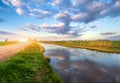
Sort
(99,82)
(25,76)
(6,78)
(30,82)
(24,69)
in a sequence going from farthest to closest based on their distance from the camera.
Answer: (99,82), (24,69), (25,76), (30,82), (6,78)

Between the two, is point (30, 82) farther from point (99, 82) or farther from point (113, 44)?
point (113, 44)

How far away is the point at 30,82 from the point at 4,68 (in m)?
1.98

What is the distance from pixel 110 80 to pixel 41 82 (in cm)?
878

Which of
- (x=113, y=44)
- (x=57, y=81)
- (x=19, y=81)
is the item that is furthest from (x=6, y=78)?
(x=113, y=44)

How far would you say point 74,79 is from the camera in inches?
589

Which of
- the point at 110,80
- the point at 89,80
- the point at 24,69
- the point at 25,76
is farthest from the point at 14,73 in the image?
the point at 110,80

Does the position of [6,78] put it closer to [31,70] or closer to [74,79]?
[31,70]

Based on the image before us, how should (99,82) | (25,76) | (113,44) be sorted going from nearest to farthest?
(25,76)
(99,82)
(113,44)

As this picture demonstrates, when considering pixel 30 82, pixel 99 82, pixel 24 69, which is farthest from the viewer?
pixel 99 82

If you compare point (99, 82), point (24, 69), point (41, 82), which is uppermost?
point (24, 69)

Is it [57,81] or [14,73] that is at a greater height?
[14,73]

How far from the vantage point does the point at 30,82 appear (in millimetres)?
8391

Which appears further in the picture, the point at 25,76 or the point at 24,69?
the point at 24,69

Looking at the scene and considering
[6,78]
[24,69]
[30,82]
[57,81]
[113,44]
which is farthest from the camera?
[113,44]
